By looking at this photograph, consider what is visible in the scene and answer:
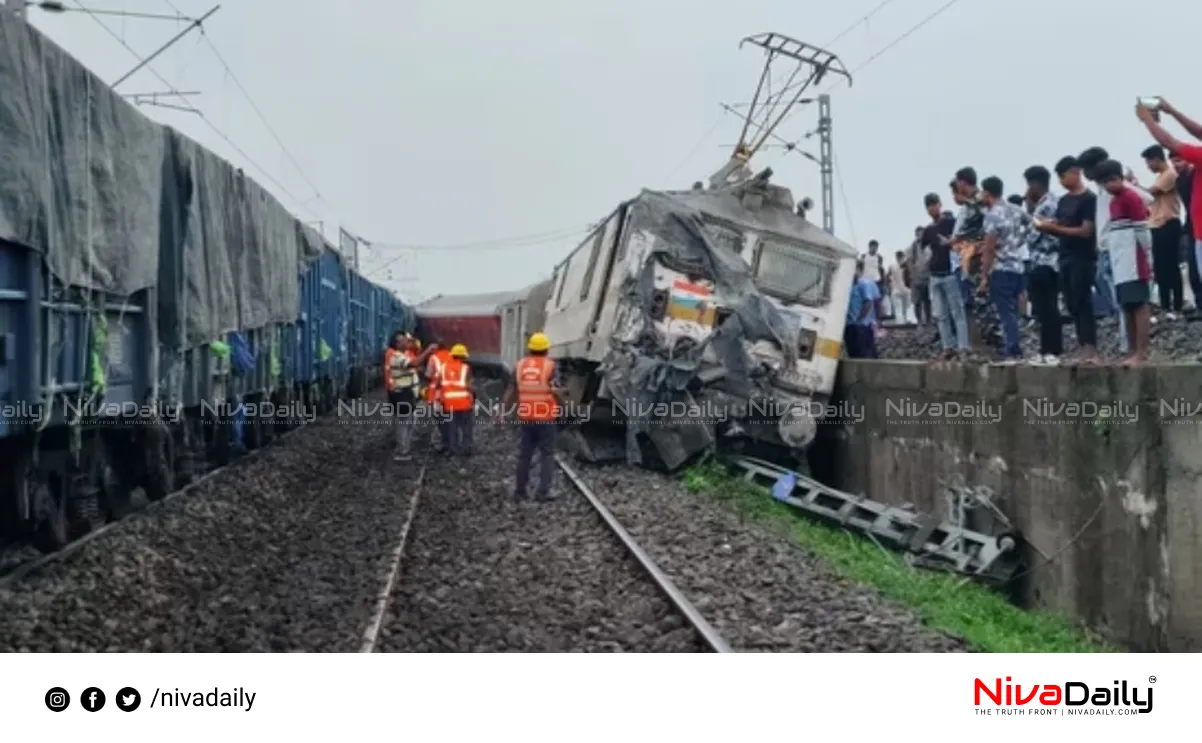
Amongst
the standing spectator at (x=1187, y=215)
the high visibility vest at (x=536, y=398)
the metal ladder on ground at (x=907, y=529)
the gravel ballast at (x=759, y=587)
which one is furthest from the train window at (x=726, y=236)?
the standing spectator at (x=1187, y=215)

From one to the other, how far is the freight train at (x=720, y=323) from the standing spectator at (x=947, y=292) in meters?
1.32

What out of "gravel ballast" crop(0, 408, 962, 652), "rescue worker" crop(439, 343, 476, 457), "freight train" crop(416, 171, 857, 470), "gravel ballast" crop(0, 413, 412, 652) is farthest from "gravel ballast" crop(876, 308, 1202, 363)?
"gravel ballast" crop(0, 413, 412, 652)

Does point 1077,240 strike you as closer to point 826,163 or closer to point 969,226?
point 969,226

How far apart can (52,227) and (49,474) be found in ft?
6.31

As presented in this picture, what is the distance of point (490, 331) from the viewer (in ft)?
108

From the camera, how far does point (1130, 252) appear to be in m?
7.79

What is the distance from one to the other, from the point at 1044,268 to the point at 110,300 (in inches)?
276

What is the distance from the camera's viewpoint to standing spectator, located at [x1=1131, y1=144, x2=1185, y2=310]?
9102 millimetres

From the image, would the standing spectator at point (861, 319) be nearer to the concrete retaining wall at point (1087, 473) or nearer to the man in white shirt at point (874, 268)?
the man in white shirt at point (874, 268)

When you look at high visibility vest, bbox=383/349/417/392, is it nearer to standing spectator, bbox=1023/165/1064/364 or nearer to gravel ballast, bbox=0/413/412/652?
gravel ballast, bbox=0/413/412/652

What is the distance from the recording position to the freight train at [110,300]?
6.85 meters

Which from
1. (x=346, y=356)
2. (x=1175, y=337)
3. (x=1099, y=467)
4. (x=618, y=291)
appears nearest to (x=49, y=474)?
(x=618, y=291)
